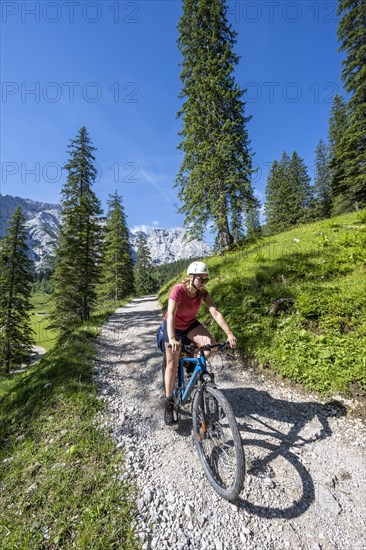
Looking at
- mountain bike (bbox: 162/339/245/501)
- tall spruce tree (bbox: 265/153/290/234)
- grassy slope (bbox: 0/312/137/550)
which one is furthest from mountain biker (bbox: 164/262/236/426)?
tall spruce tree (bbox: 265/153/290/234)

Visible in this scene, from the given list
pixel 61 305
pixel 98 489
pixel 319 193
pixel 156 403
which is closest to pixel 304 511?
pixel 98 489

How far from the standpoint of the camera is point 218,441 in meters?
3.13

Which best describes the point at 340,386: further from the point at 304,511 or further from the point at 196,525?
the point at 196,525

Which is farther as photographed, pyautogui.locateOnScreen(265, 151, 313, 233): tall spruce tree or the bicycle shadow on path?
pyautogui.locateOnScreen(265, 151, 313, 233): tall spruce tree

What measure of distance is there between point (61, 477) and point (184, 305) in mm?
2933

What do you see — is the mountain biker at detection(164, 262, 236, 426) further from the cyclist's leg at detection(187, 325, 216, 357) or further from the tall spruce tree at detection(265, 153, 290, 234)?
the tall spruce tree at detection(265, 153, 290, 234)

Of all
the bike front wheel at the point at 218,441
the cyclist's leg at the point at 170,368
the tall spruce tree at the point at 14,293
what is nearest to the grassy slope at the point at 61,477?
the bike front wheel at the point at 218,441

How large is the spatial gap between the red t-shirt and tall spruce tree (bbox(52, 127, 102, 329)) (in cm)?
1354

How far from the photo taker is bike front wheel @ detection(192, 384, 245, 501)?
8.88 ft

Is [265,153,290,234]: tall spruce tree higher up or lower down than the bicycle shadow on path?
higher up

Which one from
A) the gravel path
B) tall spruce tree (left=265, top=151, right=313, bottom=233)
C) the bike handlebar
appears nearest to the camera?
the gravel path

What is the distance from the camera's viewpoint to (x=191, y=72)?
56.0 feet

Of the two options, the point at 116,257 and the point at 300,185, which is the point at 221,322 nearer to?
the point at 116,257

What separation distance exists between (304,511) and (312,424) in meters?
1.49
